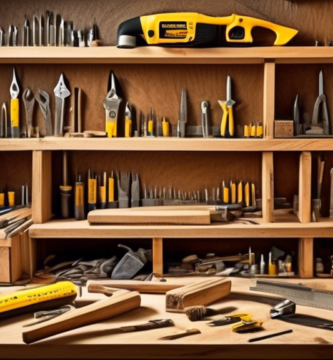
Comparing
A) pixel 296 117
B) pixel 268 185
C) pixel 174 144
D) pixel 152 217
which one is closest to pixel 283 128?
pixel 296 117

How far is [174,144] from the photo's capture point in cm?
329

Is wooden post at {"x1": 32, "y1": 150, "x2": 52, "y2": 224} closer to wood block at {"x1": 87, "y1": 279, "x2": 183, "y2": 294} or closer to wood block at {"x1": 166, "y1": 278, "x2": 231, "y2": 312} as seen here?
wood block at {"x1": 87, "y1": 279, "x2": 183, "y2": 294}

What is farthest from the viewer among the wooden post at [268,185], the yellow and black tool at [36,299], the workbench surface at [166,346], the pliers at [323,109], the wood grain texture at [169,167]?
the wood grain texture at [169,167]

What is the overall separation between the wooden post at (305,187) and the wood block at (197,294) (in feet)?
2.70

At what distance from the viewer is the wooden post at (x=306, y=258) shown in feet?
10.8

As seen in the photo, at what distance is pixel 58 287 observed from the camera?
2.51 metres

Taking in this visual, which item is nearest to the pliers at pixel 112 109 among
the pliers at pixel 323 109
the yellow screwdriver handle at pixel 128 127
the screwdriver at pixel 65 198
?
the yellow screwdriver handle at pixel 128 127

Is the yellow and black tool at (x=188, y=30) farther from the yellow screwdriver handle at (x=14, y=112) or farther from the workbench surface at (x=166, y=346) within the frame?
the workbench surface at (x=166, y=346)

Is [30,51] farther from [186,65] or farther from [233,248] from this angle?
[233,248]

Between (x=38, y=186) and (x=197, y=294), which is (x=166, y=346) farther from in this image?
(x=38, y=186)

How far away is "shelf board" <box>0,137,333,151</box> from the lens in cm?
327

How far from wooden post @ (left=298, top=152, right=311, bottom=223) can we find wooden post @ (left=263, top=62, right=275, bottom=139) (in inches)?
8.6

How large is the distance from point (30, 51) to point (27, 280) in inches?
48.1

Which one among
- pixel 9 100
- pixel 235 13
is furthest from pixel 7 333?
pixel 235 13
